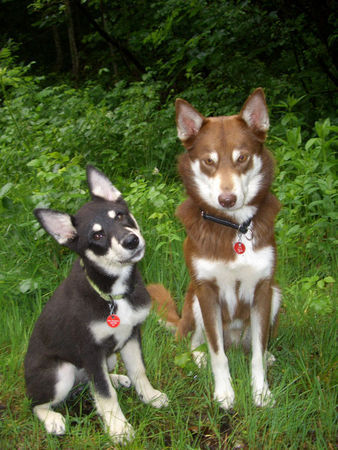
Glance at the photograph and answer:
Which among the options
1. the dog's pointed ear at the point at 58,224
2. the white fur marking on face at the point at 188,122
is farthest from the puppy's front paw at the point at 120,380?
the white fur marking on face at the point at 188,122

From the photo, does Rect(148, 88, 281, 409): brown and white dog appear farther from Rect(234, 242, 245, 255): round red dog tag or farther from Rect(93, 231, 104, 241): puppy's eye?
Rect(93, 231, 104, 241): puppy's eye

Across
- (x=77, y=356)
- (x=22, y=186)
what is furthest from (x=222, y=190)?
(x=22, y=186)

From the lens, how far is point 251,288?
9.20 ft

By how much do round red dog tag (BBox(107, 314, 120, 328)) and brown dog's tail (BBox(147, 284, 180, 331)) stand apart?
914mm

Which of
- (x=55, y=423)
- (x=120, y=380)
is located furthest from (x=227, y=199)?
(x=55, y=423)

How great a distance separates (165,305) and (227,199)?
4.23 ft

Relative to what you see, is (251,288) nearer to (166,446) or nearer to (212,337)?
(212,337)

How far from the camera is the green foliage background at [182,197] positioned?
8.63ft

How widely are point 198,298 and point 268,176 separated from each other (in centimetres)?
88

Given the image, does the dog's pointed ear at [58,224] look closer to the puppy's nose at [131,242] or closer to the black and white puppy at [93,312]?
the black and white puppy at [93,312]

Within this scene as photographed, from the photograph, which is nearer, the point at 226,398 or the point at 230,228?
the point at 226,398

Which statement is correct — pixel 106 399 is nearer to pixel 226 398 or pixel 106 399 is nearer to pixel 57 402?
pixel 57 402

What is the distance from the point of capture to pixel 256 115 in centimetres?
268

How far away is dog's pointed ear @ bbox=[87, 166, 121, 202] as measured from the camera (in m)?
2.66
